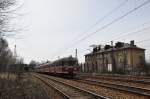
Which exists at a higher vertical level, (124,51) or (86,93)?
(124,51)

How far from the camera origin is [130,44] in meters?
71.4

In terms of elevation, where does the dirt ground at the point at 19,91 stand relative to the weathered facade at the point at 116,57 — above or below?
below

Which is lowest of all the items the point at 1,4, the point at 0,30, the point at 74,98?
the point at 74,98

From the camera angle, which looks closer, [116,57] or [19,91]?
[19,91]

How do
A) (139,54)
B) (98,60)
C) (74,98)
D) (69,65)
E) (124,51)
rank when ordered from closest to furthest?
(74,98), (69,65), (124,51), (139,54), (98,60)

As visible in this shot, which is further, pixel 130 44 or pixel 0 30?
pixel 130 44

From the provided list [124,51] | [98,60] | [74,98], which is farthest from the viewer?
[98,60]

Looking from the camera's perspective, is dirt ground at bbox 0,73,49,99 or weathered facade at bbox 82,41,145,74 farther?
weathered facade at bbox 82,41,145,74

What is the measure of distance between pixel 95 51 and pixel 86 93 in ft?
233

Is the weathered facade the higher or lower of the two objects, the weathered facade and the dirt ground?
the higher

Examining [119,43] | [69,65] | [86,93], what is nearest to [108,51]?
[119,43]

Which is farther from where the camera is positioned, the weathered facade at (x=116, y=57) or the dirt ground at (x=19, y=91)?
the weathered facade at (x=116, y=57)

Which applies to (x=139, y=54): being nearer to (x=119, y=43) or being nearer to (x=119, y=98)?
(x=119, y=43)

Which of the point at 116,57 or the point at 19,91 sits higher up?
the point at 116,57
